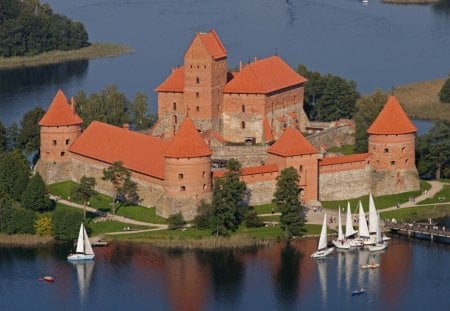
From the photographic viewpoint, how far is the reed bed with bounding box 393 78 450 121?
10818cm

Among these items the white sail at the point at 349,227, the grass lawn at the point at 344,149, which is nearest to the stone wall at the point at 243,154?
the grass lawn at the point at 344,149

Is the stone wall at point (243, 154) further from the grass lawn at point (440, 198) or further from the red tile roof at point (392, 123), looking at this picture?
the grass lawn at point (440, 198)

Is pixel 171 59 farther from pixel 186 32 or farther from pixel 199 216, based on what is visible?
pixel 199 216

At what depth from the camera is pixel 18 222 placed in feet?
251

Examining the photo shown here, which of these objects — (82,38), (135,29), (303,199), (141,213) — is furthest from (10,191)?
(135,29)

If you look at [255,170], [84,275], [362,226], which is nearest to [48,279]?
[84,275]

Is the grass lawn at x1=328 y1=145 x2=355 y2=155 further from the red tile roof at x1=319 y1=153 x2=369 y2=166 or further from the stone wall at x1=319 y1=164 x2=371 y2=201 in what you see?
the stone wall at x1=319 y1=164 x2=371 y2=201

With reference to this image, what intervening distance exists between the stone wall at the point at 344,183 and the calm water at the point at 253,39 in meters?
30.4

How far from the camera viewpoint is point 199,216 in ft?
251

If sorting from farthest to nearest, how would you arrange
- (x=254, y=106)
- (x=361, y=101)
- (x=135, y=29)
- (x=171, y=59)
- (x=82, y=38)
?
(x=135, y=29), (x=82, y=38), (x=171, y=59), (x=361, y=101), (x=254, y=106)

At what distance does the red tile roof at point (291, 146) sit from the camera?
262ft

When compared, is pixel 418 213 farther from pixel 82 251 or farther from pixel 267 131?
pixel 82 251

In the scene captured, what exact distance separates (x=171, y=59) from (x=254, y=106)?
42.9 m

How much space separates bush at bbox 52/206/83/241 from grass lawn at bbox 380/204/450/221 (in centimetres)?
1493
